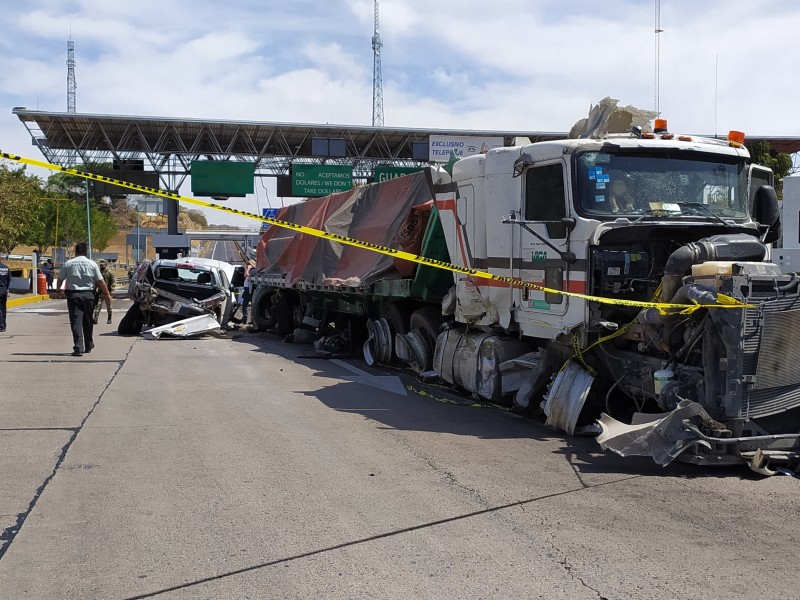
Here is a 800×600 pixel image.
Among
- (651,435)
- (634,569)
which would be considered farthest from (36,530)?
(651,435)

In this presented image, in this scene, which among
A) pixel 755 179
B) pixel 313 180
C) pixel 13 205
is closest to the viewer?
pixel 755 179

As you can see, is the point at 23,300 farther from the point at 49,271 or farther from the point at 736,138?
the point at 736,138

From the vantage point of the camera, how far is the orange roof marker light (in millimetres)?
8688

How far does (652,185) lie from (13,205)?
36.0 m

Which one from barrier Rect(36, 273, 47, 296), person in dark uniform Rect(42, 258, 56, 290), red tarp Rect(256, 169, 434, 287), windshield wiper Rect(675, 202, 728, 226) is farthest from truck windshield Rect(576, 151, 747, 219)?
person in dark uniform Rect(42, 258, 56, 290)

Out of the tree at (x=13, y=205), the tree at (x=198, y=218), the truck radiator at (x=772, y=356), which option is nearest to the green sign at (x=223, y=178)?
the tree at (x=13, y=205)

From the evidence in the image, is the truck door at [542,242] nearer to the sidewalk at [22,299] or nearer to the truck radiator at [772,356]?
the truck radiator at [772,356]

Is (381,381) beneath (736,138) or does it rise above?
beneath

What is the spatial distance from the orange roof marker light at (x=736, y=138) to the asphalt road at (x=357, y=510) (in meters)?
3.62

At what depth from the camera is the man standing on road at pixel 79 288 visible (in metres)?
13.4

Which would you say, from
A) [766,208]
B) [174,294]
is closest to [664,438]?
[766,208]

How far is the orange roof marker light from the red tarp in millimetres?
3544

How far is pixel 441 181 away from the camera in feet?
33.8

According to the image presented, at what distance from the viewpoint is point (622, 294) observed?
791cm
